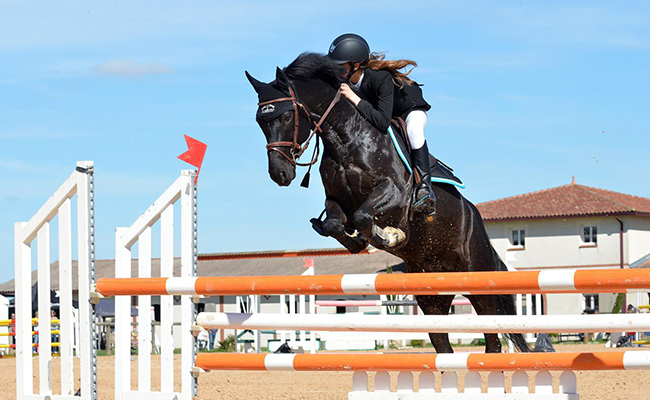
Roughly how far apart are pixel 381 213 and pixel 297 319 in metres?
1.30

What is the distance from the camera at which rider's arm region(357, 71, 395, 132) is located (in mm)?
5262

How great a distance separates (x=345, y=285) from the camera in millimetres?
3709

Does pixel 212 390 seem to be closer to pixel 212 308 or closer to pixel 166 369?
pixel 166 369

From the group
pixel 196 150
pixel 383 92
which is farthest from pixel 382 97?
pixel 196 150

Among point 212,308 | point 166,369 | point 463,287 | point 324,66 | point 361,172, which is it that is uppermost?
point 324,66

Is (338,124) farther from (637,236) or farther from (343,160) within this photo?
(637,236)

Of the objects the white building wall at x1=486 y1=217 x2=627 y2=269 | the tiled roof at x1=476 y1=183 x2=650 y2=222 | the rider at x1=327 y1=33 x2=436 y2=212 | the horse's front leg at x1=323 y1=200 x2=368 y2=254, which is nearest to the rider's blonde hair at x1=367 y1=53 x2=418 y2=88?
the rider at x1=327 y1=33 x2=436 y2=212

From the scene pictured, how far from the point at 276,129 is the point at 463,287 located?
1.81 m

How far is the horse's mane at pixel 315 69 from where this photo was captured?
17.3 feet

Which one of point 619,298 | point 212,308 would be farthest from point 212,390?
point 212,308

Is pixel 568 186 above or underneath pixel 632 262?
above

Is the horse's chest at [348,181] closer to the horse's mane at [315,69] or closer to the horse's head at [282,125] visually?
the horse's head at [282,125]

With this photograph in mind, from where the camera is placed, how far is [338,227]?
16.8ft

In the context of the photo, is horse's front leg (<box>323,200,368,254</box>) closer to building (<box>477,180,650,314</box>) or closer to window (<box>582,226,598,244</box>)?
building (<box>477,180,650,314</box>)
